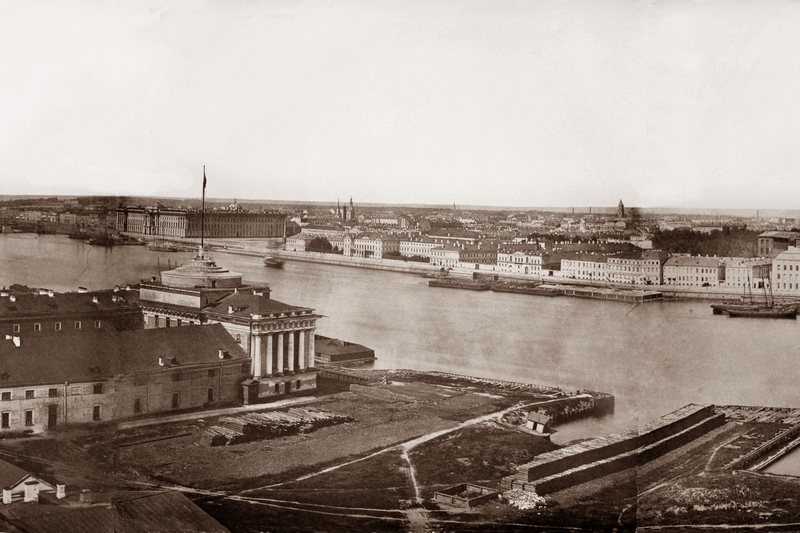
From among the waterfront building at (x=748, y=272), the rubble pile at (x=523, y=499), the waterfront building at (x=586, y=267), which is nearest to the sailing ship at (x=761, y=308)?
the waterfront building at (x=748, y=272)

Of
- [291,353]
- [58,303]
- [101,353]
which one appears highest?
[58,303]

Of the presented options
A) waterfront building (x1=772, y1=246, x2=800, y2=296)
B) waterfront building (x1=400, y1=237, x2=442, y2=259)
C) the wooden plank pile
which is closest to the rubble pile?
the wooden plank pile

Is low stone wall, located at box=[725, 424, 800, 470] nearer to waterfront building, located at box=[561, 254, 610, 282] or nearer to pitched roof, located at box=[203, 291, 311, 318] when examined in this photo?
waterfront building, located at box=[561, 254, 610, 282]

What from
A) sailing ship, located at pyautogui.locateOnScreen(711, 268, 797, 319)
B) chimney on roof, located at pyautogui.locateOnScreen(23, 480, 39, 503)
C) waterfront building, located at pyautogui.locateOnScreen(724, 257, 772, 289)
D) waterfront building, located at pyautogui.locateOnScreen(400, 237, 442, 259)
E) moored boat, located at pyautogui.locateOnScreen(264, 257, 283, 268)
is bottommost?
chimney on roof, located at pyautogui.locateOnScreen(23, 480, 39, 503)

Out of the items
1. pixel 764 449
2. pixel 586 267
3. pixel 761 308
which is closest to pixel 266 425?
pixel 586 267

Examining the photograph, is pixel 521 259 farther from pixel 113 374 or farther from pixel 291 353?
pixel 113 374

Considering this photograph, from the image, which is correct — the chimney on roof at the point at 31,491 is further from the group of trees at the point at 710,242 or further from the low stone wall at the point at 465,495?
the group of trees at the point at 710,242

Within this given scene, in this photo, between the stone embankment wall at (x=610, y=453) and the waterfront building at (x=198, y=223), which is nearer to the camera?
the waterfront building at (x=198, y=223)
